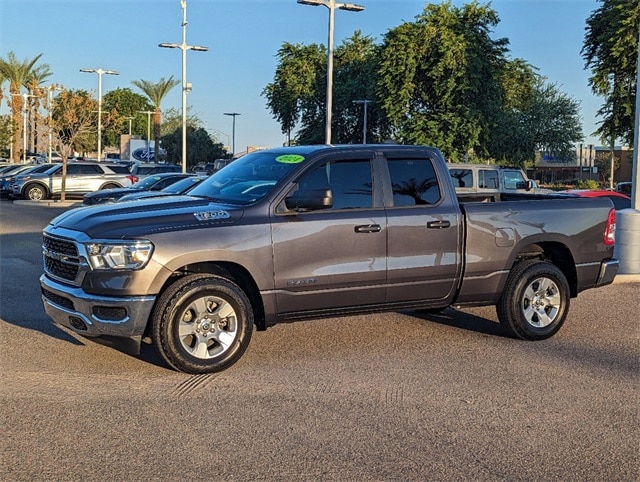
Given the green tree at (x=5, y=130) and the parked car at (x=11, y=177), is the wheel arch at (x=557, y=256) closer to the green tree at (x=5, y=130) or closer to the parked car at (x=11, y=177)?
the parked car at (x=11, y=177)

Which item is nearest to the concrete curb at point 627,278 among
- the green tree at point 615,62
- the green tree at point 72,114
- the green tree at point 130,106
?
the green tree at point 615,62

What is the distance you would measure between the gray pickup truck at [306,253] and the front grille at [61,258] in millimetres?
17

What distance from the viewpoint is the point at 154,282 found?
19.6ft

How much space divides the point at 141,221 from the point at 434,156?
2990 millimetres

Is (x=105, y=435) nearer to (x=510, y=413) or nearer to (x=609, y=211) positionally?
(x=510, y=413)

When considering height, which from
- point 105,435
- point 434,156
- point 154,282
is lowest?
point 105,435

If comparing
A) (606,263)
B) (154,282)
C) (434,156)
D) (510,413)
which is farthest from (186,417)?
(606,263)

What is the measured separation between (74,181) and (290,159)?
2633 cm

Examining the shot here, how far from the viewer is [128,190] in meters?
20.0

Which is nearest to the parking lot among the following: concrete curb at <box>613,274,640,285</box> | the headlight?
the headlight

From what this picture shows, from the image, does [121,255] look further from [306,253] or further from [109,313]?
[306,253]

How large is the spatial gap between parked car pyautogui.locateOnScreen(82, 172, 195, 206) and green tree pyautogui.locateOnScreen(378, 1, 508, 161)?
70.3ft

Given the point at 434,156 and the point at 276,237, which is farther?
the point at 434,156

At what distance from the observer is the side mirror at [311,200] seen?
6.38 metres
